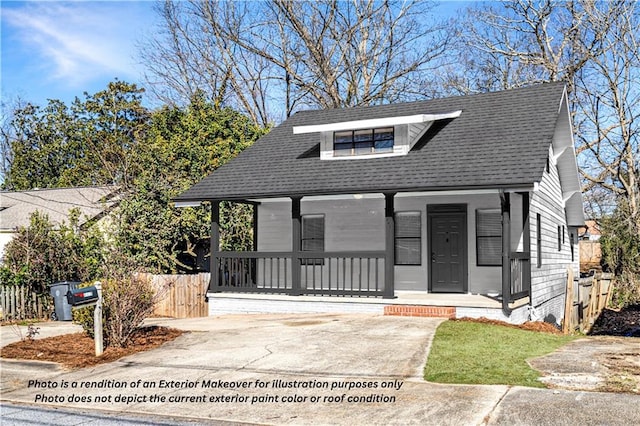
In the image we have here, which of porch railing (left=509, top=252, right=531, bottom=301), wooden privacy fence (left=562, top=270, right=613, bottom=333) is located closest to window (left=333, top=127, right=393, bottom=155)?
porch railing (left=509, top=252, right=531, bottom=301)

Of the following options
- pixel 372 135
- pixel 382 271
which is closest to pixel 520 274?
pixel 382 271

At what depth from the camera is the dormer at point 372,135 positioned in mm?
17156

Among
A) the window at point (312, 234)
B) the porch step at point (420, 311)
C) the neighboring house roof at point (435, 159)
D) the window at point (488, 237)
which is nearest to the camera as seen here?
the porch step at point (420, 311)

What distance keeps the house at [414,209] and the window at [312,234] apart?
1.3 inches


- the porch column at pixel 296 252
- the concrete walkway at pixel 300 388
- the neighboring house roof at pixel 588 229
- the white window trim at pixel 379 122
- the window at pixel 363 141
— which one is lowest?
the concrete walkway at pixel 300 388

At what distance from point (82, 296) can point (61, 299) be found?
7.31m

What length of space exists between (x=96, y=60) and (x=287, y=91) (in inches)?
582

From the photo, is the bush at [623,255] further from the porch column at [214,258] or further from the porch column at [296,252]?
the porch column at [214,258]

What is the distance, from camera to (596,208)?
147 ft

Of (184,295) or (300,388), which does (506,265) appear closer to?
(300,388)

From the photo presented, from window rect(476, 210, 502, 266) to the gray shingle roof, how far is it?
181 cm

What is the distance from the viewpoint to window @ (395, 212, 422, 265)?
17516mm

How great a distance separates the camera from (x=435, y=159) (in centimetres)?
1642

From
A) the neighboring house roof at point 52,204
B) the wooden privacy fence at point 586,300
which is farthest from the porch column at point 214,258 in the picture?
the neighboring house roof at point 52,204
